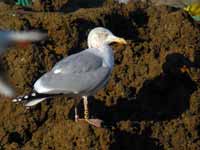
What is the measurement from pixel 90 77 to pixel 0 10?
8.19ft

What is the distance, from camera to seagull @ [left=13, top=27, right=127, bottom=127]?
424 centimetres

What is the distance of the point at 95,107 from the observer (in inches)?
191

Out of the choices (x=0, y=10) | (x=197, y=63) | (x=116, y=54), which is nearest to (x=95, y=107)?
(x=116, y=54)

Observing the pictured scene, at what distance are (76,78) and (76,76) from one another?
0.6 inches

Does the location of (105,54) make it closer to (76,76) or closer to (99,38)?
(99,38)

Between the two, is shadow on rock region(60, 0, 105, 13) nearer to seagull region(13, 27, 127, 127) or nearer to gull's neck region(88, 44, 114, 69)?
gull's neck region(88, 44, 114, 69)

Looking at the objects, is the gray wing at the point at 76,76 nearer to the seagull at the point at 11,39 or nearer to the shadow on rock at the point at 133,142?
the shadow on rock at the point at 133,142

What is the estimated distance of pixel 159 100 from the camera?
5160mm

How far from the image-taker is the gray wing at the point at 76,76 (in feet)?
14.2

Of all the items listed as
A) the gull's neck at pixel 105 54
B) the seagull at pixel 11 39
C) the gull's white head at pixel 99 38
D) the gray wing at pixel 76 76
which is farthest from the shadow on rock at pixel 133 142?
the seagull at pixel 11 39

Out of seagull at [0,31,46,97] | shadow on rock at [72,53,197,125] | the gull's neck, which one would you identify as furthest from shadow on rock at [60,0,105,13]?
seagull at [0,31,46,97]

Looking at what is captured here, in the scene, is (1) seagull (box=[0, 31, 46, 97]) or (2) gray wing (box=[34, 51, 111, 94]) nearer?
(1) seagull (box=[0, 31, 46, 97])

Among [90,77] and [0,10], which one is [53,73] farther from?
[0,10]

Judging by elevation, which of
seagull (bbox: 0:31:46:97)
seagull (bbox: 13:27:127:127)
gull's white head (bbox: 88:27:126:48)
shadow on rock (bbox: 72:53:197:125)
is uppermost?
seagull (bbox: 0:31:46:97)
